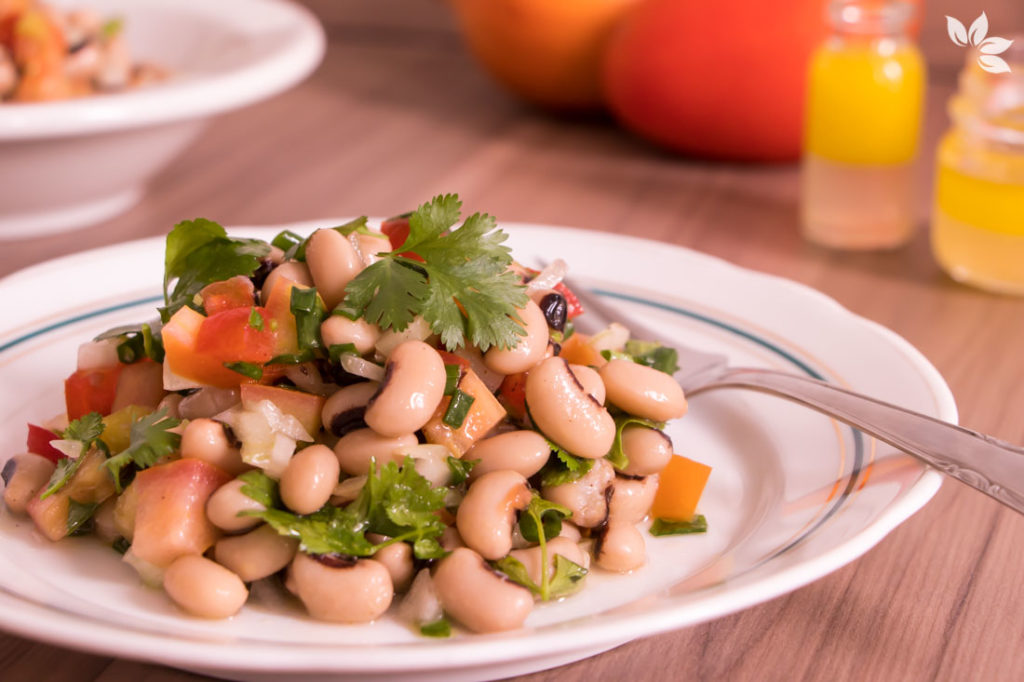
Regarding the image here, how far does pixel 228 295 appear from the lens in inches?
51.3

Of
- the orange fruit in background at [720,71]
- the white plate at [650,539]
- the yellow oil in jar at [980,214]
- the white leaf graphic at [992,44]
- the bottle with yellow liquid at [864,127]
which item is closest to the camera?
the white plate at [650,539]

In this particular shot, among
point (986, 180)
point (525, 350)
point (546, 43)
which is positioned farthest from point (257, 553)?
point (546, 43)

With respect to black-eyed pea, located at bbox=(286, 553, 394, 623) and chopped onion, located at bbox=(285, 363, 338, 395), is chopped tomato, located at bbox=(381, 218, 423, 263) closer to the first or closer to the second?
chopped onion, located at bbox=(285, 363, 338, 395)

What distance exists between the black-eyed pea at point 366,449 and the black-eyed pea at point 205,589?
0.18 meters

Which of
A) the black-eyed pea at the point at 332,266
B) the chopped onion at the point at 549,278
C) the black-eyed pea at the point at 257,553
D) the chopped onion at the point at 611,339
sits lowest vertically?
the chopped onion at the point at 611,339

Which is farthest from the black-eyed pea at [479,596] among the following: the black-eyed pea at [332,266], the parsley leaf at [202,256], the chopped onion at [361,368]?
the parsley leaf at [202,256]

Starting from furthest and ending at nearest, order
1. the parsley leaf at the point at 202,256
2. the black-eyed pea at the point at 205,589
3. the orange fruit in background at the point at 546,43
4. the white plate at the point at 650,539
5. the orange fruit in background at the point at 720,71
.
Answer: the orange fruit in background at the point at 546,43 < the orange fruit in background at the point at 720,71 < the parsley leaf at the point at 202,256 < the black-eyed pea at the point at 205,589 < the white plate at the point at 650,539

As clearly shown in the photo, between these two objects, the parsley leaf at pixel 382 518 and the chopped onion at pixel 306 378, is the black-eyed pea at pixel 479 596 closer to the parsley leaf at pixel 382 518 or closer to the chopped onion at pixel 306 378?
the parsley leaf at pixel 382 518

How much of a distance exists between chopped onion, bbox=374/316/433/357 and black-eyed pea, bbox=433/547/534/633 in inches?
10.6

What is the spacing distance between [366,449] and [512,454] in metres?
0.16

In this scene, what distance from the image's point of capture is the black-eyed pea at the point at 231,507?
1110mm

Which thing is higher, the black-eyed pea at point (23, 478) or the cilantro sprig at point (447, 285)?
the cilantro sprig at point (447, 285)

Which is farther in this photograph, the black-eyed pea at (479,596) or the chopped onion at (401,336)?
the chopped onion at (401,336)

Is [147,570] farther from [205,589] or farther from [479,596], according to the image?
[479,596]
